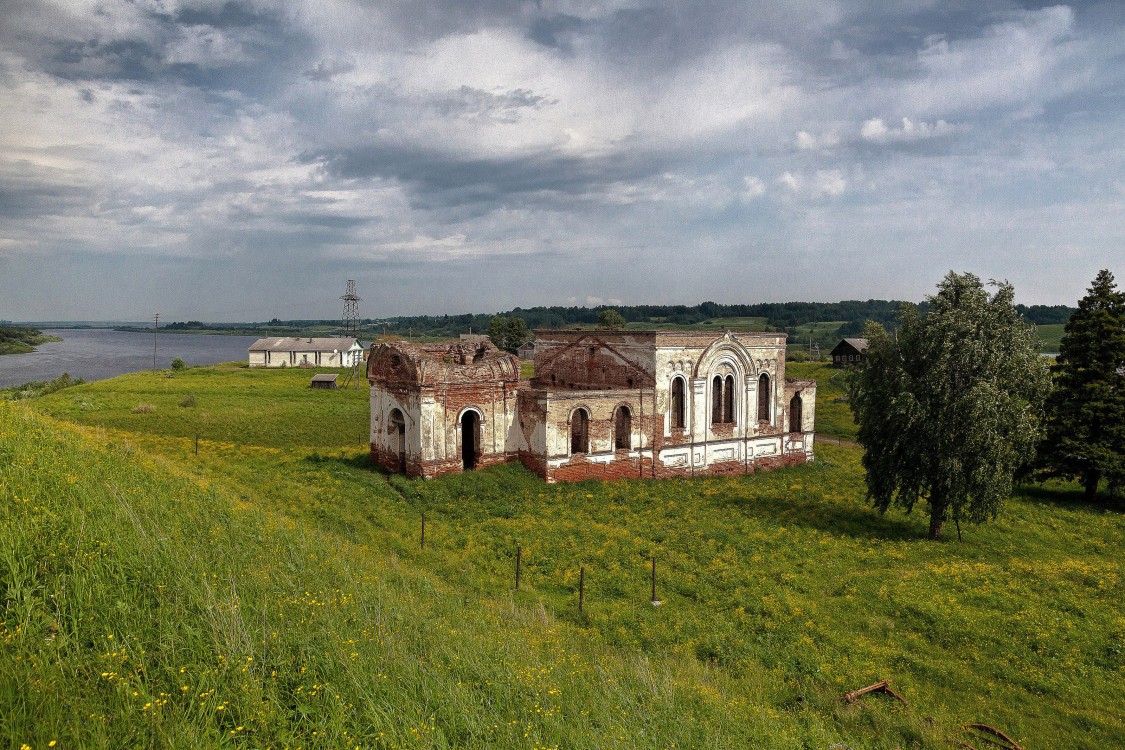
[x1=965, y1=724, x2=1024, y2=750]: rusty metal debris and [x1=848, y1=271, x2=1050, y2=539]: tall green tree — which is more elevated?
[x1=848, y1=271, x2=1050, y2=539]: tall green tree

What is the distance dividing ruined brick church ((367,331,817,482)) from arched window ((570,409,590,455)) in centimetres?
4

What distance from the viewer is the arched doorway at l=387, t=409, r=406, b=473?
22594 millimetres

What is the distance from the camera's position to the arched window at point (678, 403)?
2596cm

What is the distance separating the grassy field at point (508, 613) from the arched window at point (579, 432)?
2218 mm

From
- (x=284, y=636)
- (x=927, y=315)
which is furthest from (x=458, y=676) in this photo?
(x=927, y=315)

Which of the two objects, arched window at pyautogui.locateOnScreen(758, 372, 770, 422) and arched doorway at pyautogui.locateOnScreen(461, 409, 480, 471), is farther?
arched window at pyautogui.locateOnScreen(758, 372, 770, 422)

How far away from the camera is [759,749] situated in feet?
24.2

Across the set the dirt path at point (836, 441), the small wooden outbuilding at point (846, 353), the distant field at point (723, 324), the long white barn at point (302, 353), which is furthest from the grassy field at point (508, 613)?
the distant field at point (723, 324)

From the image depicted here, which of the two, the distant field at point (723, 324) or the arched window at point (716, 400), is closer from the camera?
the arched window at point (716, 400)

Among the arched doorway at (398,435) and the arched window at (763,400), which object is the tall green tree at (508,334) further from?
the arched doorway at (398,435)

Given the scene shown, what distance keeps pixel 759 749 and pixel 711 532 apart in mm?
11503

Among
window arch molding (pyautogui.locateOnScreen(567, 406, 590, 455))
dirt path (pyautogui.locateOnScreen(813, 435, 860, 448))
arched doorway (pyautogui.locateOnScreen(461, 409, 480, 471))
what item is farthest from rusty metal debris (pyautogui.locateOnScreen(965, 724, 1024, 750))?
dirt path (pyautogui.locateOnScreen(813, 435, 860, 448))

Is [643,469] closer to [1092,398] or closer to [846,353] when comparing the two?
[1092,398]

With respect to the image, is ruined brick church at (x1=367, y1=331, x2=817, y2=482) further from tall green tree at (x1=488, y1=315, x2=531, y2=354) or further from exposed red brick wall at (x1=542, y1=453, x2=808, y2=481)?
tall green tree at (x1=488, y1=315, x2=531, y2=354)
